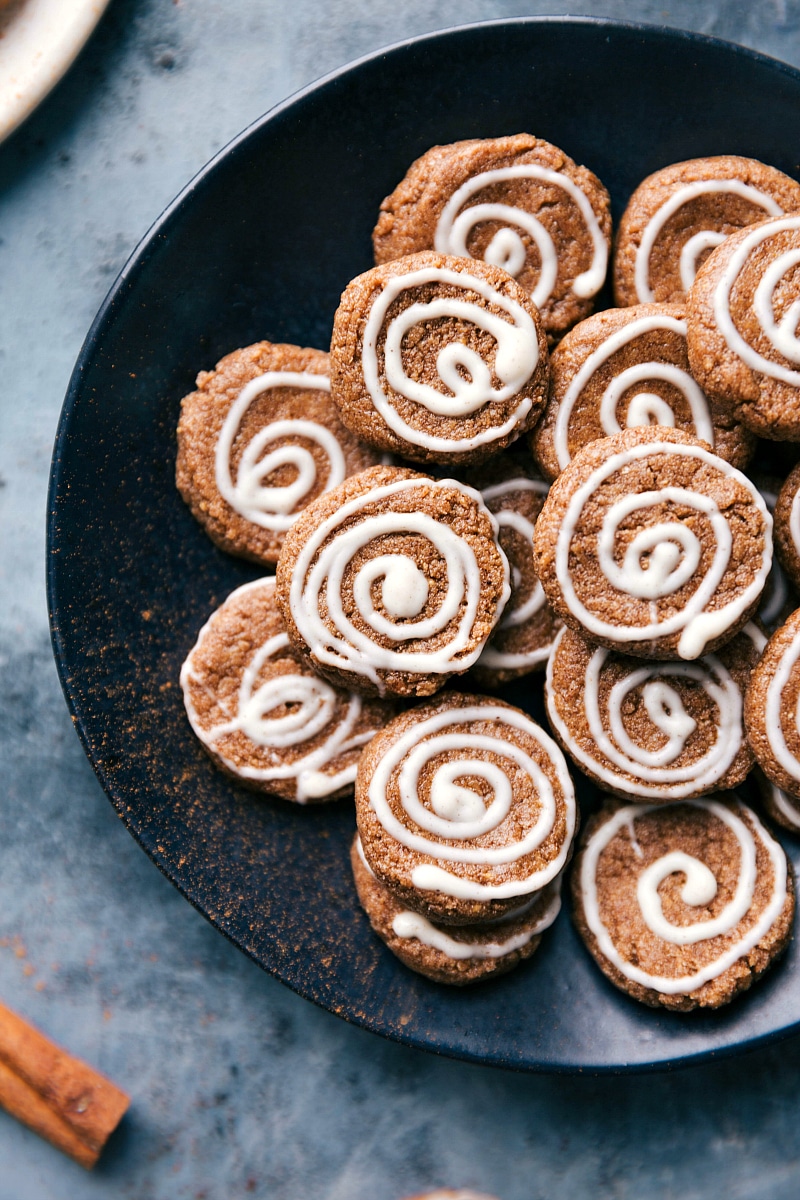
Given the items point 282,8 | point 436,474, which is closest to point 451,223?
point 436,474

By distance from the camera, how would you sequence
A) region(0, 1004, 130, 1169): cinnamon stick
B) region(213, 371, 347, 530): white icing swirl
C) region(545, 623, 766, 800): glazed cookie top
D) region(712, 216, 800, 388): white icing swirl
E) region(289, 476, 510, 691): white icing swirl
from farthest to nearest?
region(0, 1004, 130, 1169): cinnamon stick < region(213, 371, 347, 530): white icing swirl < region(545, 623, 766, 800): glazed cookie top < region(289, 476, 510, 691): white icing swirl < region(712, 216, 800, 388): white icing swirl

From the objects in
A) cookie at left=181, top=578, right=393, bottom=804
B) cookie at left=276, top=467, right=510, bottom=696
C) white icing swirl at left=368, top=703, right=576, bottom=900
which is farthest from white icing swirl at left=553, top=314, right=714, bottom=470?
cookie at left=181, top=578, right=393, bottom=804

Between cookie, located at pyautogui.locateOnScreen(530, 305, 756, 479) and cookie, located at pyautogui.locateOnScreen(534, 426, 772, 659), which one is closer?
cookie, located at pyautogui.locateOnScreen(534, 426, 772, 659)

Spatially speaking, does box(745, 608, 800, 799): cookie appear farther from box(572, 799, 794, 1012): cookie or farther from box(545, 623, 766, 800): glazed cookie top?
box(572, 799, 794, 1012): cookie

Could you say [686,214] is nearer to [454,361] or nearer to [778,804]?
[454,361]

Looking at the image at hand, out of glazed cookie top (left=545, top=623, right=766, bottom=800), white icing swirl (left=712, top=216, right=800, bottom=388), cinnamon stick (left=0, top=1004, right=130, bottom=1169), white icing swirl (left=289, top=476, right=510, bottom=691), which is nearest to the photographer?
white icing swirl (left=712, top=216, right=800, bottom=388)

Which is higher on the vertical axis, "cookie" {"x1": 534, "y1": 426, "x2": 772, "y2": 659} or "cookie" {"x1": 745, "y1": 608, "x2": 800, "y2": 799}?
"cookie" {"x1": 534, "y1": 426, "x2": 772, "y2": 659}

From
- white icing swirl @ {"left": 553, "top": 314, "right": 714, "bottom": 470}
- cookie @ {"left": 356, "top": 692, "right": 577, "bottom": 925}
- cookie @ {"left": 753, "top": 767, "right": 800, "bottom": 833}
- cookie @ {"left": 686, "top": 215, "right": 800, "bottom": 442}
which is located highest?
cookie @ {"left": 686, "top": 215, "right": 800, "bottom": 442}

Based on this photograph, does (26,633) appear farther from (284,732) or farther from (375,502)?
(375,502)

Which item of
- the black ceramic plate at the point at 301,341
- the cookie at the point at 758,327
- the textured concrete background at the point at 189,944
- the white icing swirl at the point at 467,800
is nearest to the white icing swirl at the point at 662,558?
the cookie at the point at 758,327
